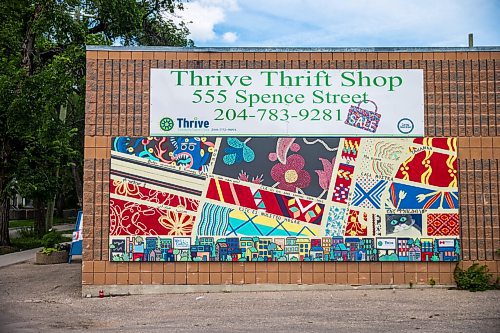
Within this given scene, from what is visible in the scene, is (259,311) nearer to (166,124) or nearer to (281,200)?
(281,200)

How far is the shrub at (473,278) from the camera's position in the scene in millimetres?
11602

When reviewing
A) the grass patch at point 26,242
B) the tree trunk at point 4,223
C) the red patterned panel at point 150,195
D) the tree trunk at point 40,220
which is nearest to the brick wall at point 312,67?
the red patterned panel at point 150,195

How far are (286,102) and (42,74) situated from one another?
39.5 feet

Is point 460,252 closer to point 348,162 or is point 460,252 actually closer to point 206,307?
point 348,162

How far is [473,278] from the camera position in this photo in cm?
1168

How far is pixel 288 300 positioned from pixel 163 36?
65.9 feet

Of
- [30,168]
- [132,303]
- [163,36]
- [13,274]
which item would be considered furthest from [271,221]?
[163,36]

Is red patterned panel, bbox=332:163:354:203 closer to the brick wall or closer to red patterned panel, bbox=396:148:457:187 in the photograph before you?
red patterned panel, bbox=396:148:457:187

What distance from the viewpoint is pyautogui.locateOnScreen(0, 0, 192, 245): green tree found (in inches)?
831

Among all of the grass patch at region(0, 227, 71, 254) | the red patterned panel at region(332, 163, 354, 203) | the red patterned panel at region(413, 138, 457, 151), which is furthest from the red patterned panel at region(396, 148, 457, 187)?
the grass patch at region(0, 227, 71, 254)

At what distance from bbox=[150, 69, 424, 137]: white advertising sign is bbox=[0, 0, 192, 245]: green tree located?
10435 mm

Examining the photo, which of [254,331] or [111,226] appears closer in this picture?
[254,331]

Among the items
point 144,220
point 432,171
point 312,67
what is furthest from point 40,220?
point 432,171

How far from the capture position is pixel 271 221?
38.9 ft
